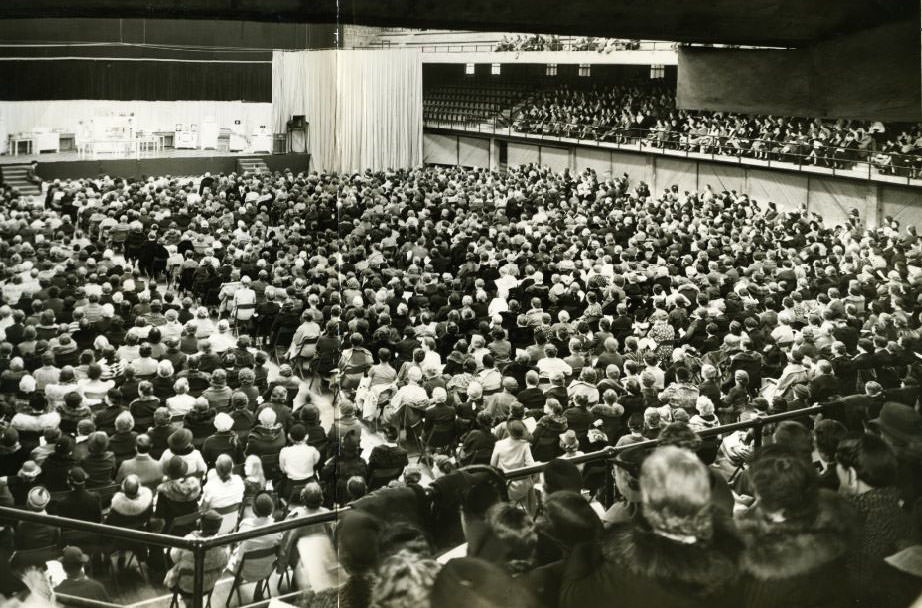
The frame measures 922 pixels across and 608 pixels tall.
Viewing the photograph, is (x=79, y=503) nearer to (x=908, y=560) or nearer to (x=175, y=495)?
(x=175, y=495)

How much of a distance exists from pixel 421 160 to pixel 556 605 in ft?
113

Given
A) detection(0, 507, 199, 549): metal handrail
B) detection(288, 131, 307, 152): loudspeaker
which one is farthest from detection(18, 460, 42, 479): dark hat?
detection(288, 131, 307, 152): loudspeaker

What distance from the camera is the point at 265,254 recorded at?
15.1 meters

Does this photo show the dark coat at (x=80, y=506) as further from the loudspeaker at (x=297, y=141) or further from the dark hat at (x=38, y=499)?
the loudspeaker at (x=297, y=141)

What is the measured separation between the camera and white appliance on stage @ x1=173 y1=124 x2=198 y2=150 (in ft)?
87.8

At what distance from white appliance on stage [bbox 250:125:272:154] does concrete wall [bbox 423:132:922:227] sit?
9.64 meters

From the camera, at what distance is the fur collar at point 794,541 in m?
3.60

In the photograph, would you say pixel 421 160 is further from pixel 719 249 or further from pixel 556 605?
pixel 556 605

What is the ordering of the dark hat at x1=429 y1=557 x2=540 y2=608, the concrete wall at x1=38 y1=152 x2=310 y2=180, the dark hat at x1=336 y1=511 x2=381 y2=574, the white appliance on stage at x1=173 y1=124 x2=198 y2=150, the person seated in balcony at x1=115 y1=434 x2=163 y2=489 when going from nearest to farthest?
the dark hat at x1=429 y1=557 x2=540 y2=608, the dark hat at x1=336 y1=511 x2=381 y2=574, the person seated in balcony at x1=115 y1=434 x2=163 y2=489, the concrete wall at x1=38 y1=152 x2=310 y2=180, the white appliance on stage at x1=173 y1=124 x2=198 y2=150

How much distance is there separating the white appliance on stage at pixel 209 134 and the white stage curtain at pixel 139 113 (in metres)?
0.16

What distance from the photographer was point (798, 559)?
12.0 feet

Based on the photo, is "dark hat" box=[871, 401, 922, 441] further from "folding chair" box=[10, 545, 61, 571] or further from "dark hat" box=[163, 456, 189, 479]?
"folding chair" box=[10, 545, 61, 571]

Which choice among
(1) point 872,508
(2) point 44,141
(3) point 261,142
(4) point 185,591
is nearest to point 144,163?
(2) point 44,141

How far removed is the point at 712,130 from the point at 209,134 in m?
16.0
